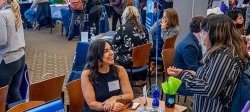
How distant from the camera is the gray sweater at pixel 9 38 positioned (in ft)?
9.66

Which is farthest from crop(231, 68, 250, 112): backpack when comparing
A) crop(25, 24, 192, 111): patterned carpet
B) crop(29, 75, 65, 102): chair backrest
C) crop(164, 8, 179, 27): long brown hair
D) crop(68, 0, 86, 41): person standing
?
crop(68, 0, 86, 41): person standing

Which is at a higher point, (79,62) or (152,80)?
(79,62)

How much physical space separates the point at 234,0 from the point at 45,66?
515 cm

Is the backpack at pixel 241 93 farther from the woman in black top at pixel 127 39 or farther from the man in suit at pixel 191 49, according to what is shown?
the woman in black top at pixel 127 39

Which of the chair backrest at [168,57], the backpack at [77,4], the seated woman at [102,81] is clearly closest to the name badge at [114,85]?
the seated woman at [102,81]

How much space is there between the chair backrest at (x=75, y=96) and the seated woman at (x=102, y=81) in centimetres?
5

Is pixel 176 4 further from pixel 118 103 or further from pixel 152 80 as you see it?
pixel 118 103

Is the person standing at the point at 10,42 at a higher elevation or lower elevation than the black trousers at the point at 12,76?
higher

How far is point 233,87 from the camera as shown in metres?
2.16

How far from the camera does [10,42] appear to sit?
3078 mm

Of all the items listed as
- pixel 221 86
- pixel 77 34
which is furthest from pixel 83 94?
pixel 77 34

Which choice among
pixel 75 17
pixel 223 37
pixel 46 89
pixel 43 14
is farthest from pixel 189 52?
pixel 43 14

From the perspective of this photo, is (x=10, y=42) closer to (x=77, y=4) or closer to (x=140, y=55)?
(x=140, y=55)

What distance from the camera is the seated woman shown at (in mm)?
2779
